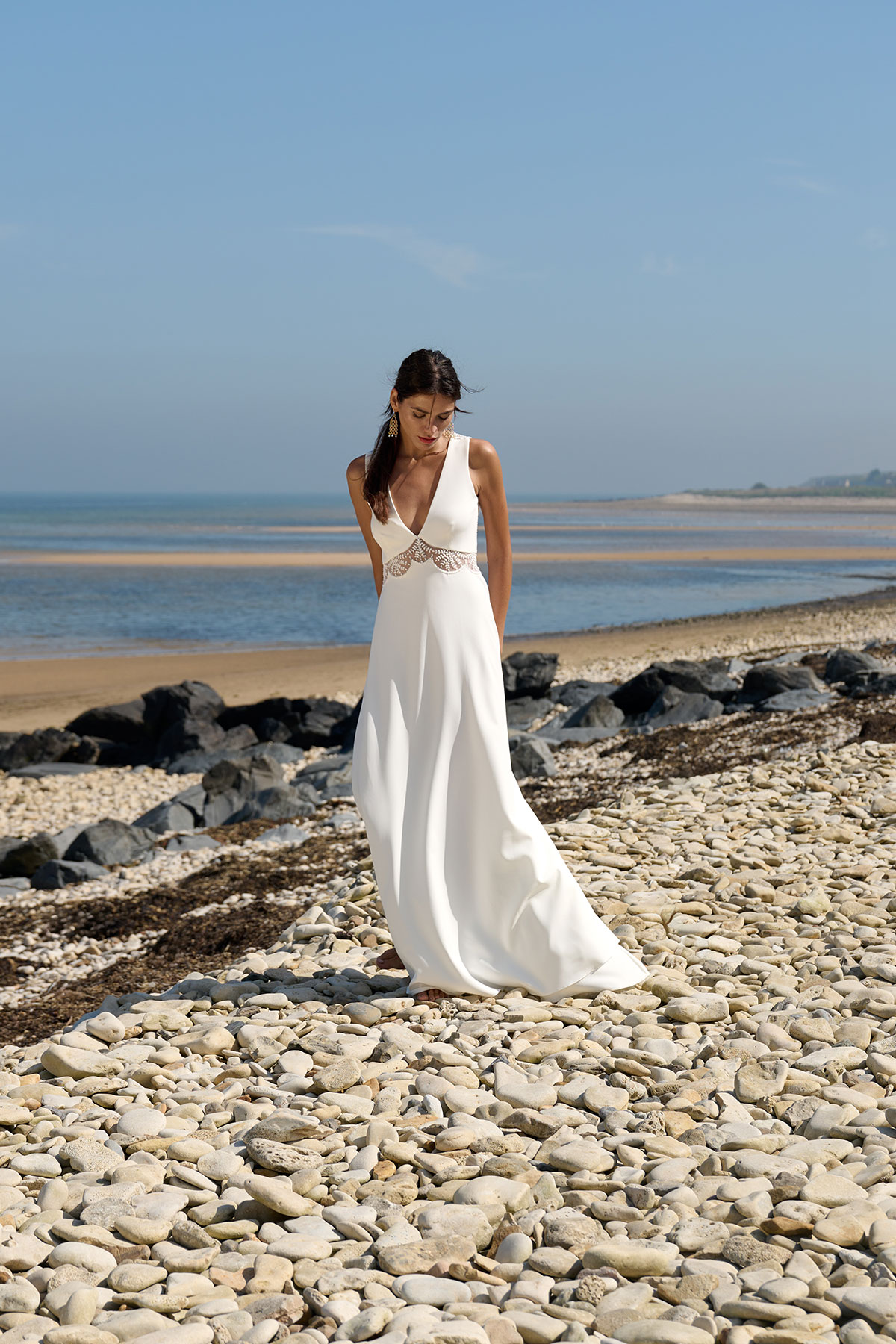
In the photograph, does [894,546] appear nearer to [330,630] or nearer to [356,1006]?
[330,630]

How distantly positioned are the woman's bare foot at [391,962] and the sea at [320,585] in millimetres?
19395

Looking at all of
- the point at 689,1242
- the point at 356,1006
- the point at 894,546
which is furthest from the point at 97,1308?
the point at 894,546

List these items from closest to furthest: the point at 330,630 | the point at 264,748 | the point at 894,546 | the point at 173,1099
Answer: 1. the point at 173,1099
2. the point at 264,748
3. the point at 330,630
4. the point at 894,546

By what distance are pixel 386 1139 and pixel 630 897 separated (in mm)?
2578

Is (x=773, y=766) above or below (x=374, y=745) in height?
below

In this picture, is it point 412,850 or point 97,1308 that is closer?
point 97,1308

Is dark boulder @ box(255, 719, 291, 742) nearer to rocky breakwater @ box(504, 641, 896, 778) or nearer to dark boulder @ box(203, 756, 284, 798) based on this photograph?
rocky breakwater @ box(504, 641, 896, 778)

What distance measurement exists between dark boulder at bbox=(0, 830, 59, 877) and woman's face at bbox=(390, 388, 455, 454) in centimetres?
614

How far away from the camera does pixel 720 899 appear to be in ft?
19.4

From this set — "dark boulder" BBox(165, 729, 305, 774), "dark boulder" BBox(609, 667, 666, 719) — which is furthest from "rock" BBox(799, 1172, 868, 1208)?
"dark boulder" BBox(165, 729, 305, 774)

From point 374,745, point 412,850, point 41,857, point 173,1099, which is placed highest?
point 374,745

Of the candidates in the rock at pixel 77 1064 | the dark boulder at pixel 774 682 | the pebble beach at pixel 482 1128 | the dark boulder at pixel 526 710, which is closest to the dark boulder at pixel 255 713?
the dark boulder at pixel 526 710

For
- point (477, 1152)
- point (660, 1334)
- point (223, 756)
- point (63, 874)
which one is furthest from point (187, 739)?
point (660, 1334)

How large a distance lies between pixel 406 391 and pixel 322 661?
17698mm
